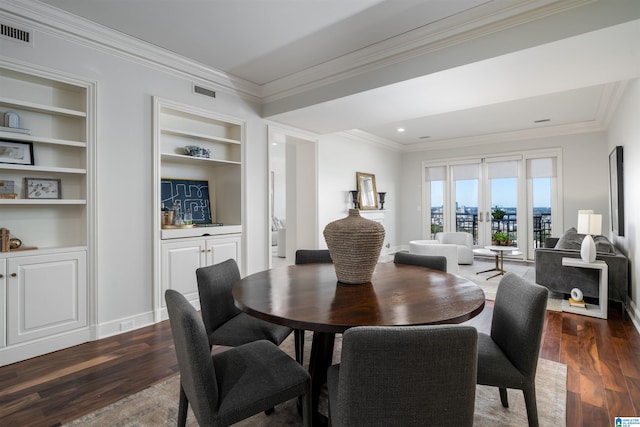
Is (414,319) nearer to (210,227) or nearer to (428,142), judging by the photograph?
(210,227)

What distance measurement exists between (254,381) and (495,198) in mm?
7247

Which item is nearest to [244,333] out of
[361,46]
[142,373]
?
[142,373]

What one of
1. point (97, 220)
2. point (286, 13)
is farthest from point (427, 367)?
point (97, 220)

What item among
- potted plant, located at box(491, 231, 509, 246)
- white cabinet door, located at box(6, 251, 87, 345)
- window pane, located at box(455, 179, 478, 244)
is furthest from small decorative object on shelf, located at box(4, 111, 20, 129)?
window pane, located at box(455, 179, 478, 244)

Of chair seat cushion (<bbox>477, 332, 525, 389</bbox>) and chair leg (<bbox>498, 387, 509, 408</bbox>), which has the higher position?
chair seat cushion (<bbox>477, 332, 525, 389</bbox>)

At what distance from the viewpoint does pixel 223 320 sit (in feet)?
6.68

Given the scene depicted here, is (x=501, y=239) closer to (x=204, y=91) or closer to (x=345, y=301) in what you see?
(x=345, y=301)

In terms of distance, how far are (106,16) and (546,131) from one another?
7.31 metres

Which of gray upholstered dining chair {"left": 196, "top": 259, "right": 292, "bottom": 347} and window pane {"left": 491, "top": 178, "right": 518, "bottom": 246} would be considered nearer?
gray upholstered dining chair {"left": 196, "top": 259, "right": 292, "bottom": 347}

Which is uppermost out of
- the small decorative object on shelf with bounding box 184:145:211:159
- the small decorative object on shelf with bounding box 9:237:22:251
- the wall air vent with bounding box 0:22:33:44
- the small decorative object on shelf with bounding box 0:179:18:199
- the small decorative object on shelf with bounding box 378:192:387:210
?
the wall air vent with bounding box 0:22:33:44

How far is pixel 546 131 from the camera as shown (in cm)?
639

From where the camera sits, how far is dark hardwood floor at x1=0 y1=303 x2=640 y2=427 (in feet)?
6.13

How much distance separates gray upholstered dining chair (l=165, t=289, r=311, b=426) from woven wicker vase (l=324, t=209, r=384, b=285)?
1.91 ft

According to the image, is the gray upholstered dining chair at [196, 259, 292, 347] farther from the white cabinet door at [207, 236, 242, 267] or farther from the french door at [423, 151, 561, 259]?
the french door at [423, 151, 561, 259]
